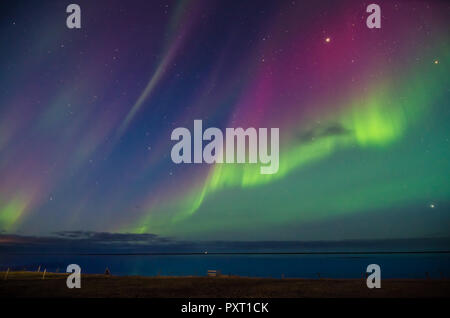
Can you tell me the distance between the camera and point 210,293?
23.5 m
